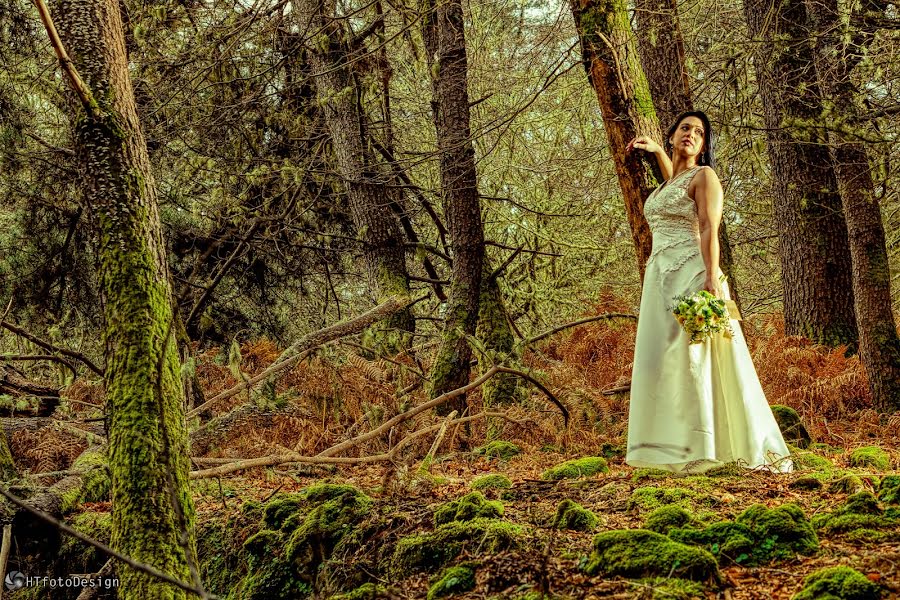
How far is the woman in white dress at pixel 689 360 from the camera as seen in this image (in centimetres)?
484

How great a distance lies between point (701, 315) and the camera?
15.8 feet

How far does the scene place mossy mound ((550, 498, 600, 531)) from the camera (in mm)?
3518

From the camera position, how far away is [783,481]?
4.33 metres

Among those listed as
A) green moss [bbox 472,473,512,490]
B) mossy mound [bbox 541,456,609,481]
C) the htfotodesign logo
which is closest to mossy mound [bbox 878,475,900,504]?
mossy mound [bbox 541,456,609,481]

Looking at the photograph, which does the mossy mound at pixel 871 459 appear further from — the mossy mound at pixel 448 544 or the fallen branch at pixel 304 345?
the fallen branch at pixel 304 345

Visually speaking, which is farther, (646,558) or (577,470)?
(577,470)

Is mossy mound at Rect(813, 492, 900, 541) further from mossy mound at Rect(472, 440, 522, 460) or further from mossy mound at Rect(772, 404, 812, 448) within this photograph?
mossy mound at Rect(472, 440, 522, 460)

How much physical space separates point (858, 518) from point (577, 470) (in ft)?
7.03

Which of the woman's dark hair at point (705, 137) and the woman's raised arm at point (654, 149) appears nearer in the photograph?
the woman's raised arm at point (654, 149)

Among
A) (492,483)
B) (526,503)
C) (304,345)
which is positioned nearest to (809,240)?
(492,483)

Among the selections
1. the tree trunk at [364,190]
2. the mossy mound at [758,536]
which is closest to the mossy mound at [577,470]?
the mossy mound at [758,536]

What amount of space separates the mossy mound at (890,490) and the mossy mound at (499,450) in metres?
3.18

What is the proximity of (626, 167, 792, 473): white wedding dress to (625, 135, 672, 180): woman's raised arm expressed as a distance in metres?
0.18

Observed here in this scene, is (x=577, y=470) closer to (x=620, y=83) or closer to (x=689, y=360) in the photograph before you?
(x=689, y=360)
